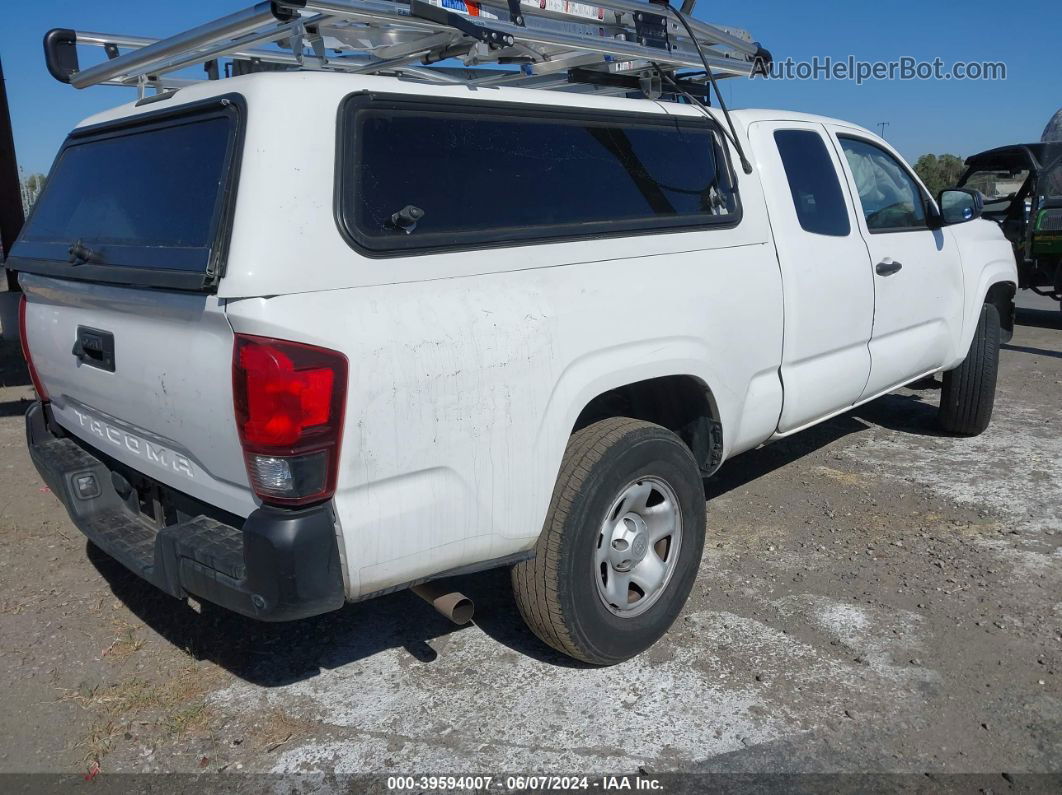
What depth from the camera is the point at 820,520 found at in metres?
4.70

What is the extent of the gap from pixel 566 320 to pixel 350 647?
1.61 meters

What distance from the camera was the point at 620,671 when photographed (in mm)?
3320

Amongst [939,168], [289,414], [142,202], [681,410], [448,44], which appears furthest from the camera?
[939,168]

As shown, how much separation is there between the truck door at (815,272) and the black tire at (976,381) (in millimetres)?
1509

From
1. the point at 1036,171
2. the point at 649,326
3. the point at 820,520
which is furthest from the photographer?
the point at 1036,171

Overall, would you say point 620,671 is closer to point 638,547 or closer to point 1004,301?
point 638,547

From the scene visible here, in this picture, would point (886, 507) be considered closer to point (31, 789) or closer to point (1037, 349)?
point (31, 789)

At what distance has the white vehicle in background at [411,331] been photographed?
2.42 meters

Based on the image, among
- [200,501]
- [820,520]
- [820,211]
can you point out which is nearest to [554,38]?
[820,211]

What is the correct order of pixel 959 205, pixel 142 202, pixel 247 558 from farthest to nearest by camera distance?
pixel 959 205 < pixel 142 202 < pixel 247 558

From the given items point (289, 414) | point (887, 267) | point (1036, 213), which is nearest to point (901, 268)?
point (887, 267)

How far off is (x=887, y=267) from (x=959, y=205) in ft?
3.04

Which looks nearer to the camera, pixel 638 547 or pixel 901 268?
pixel 638 547

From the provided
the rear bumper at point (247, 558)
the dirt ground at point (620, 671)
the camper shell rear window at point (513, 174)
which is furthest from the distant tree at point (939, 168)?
the rear bumper at point (247, 558)
